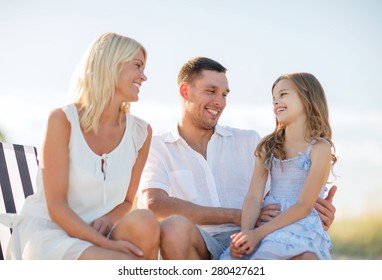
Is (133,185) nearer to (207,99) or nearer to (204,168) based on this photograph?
(204,168)

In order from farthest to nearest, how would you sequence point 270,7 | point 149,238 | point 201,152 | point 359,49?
1. point 359,49
2. point 270,7
3. point 201,152
4. point 149,238

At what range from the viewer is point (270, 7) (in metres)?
3.92

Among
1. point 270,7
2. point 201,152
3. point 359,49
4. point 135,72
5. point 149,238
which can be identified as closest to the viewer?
point 149,238

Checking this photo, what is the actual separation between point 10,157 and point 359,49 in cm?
253

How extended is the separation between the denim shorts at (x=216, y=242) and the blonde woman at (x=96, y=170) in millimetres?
404

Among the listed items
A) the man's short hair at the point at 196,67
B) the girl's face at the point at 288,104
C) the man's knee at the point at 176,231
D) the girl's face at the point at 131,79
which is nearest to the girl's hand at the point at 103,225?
the man's knee at the point at 176,231

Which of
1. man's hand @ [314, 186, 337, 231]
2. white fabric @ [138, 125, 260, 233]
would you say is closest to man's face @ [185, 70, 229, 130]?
white fabric @ [138, 125, 260, 233]

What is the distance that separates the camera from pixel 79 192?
2674 mm

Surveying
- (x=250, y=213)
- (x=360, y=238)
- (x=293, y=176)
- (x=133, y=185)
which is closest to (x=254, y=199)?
(x=250, y=213)

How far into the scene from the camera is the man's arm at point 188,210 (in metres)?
3.13

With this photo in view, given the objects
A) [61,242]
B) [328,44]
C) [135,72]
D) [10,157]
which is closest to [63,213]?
[61,242]
